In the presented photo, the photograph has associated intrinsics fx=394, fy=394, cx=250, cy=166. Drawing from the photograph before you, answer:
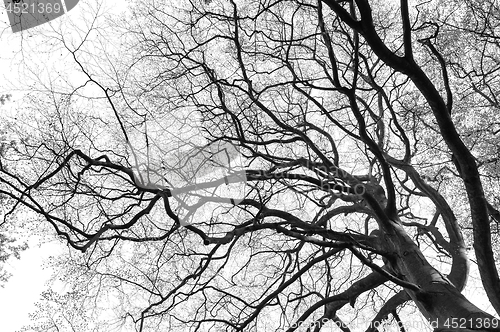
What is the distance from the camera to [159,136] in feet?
16.0

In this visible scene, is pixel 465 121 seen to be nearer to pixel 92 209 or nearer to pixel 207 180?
pixel 207 180

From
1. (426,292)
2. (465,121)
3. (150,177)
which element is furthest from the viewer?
(465,121)

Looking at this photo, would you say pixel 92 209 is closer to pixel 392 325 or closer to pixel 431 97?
pixel 431 97

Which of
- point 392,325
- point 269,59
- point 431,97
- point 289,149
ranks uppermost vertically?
point 269,59

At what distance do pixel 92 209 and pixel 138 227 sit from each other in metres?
0.68

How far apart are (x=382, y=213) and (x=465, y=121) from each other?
2.81 m

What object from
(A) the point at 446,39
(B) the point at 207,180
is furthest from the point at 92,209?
(A) the point at 446,39

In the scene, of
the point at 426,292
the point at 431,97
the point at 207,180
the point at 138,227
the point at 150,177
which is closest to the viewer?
the point at 431,97

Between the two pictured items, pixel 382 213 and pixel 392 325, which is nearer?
pixel 382 213

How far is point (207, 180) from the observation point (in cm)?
462

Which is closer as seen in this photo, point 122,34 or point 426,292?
point 426,292

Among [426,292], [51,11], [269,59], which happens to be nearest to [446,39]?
[269,59]

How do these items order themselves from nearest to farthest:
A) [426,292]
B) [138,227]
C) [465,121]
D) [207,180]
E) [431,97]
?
1. [431,97]
2. [426,292]
3. [207,180]
4. [138,227]
5. [465,121]

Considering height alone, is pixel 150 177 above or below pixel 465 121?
below
